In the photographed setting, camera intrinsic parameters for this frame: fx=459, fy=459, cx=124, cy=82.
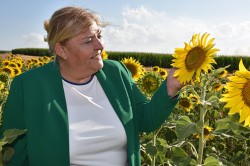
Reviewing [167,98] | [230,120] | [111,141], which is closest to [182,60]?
[167,98]

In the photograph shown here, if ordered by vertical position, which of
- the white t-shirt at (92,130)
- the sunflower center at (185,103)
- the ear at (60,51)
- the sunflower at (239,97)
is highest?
the ear at (60,51)

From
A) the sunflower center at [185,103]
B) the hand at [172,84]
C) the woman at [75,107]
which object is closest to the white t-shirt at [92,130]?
the woman at [75,107]

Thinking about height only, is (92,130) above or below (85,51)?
below

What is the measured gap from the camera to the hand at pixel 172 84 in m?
2.65

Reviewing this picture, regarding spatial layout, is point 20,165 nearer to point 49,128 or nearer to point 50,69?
point 49,128

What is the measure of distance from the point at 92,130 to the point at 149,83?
6.00 ft

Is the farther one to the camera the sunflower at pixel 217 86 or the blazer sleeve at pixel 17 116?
the sunflower at pixel 217 86

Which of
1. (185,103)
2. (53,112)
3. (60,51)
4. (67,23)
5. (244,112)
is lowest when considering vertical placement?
(185,103)

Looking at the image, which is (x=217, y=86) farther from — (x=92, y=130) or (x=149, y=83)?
(x=92, y=130)

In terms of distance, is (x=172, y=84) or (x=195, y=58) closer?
(x=195, y=58)

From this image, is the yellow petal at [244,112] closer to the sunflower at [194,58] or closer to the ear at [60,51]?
the sunflower at [194,58]

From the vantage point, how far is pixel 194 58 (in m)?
2.53

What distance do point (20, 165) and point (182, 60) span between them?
3.96 feet

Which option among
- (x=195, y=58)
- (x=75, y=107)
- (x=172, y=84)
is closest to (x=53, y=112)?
(x=75, y=107)
